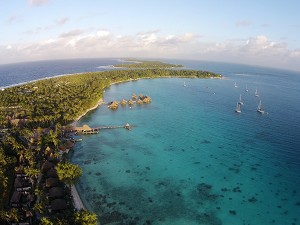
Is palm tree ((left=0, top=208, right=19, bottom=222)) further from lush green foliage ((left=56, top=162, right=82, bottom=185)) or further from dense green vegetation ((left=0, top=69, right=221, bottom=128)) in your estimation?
dense green vegetation ((left=0, top=69, right=221, bottom=128))

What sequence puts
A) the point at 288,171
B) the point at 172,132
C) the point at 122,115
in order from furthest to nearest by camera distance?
1. the point at 122,115
2. the point at 172,132
3. the point at 288,171

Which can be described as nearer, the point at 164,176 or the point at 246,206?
the point at 246,206

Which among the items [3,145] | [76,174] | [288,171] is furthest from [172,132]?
[3,145]

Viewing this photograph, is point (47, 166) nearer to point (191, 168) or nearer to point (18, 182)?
point (18, 182)

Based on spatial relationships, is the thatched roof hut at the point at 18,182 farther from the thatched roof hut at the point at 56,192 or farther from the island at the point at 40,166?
the thatched roof hut at the point at 56,192

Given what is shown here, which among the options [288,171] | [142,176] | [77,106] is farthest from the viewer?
[77,106]

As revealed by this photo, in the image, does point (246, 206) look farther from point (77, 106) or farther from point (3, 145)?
point (77, 106)
